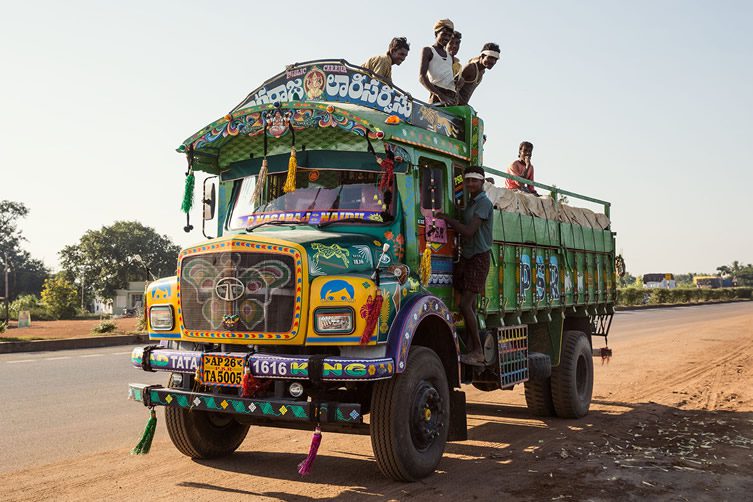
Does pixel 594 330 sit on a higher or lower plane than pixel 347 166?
lower

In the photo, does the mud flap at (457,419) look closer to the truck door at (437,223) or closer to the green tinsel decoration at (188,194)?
the truck door at (437,223)

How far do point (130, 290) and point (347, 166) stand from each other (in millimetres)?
79656

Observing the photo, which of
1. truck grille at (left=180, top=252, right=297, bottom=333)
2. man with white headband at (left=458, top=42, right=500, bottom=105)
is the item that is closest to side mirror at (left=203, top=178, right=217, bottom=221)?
truck grille at (left=180, top=252, right=297, bottom=333)

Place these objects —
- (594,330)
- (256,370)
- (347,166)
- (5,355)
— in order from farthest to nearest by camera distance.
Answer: (5,355) → (594,330) → (347,166) → (256,370)

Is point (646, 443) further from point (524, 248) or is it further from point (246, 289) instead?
point (246, 289)

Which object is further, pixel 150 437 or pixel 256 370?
pixel 150 437

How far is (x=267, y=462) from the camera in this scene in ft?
22.1

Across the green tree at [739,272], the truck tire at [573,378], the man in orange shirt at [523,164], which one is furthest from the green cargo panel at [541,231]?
the green tree at [739,272]

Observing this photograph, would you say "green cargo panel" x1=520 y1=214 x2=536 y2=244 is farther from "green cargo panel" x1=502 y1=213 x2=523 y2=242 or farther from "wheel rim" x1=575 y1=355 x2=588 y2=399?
"wheel rim" x1=575 y1=355 x2=588 y2=399

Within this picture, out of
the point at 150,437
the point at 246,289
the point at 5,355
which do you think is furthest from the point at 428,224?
the point at 5,355

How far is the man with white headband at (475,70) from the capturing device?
8.55 metres

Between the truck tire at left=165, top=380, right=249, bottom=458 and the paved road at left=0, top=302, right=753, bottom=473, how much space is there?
1017 millimetres

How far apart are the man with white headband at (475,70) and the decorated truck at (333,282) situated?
2.72 ft

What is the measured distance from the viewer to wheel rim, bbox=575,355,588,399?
9930 mm
